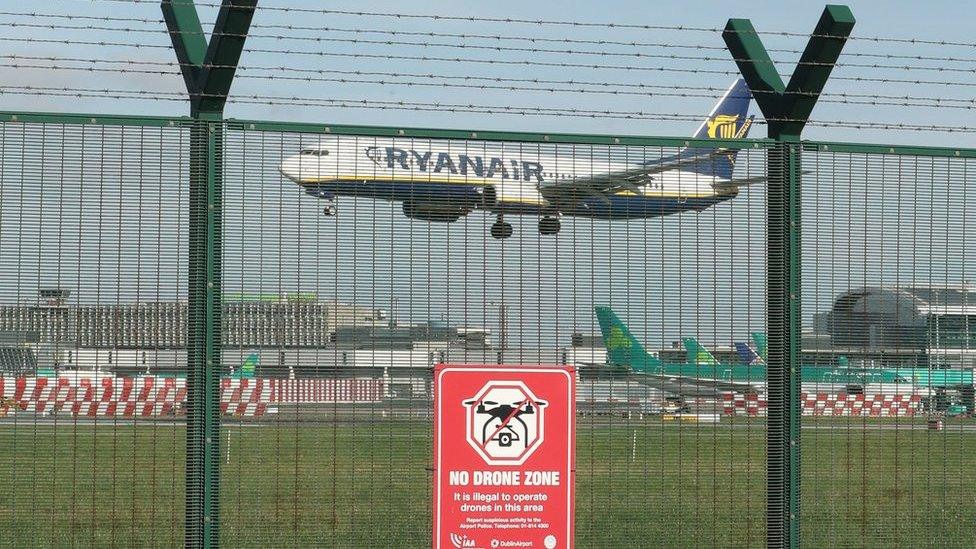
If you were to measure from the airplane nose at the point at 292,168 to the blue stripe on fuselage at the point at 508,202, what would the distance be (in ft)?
0.34

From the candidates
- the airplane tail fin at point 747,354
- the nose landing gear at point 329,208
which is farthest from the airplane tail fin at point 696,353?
the nose landing gear at point 329,208

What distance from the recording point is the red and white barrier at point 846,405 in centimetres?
719

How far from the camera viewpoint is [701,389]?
701cm

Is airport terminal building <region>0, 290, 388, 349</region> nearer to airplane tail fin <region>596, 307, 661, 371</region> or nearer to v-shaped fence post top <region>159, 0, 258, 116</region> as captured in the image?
v-shaped fence post top <region>159, 0, 258, 116</region>

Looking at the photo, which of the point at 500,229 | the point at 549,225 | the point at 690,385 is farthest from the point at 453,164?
the point at 690,385

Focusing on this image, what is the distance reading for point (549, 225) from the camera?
6867mm

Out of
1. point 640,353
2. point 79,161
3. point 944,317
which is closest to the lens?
point 79,161

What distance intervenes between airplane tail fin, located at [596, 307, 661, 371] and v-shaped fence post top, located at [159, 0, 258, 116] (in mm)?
Result: 2269

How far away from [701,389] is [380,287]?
1.84 m

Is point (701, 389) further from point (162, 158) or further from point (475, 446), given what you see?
point (162, 158)

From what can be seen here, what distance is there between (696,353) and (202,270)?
265cm

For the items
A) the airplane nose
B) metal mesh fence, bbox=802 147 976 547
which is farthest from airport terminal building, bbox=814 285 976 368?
the airplane nose

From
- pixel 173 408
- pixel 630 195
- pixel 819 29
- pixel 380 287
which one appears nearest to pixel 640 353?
pixel 630 195

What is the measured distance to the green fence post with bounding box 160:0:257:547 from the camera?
21.3 feet
